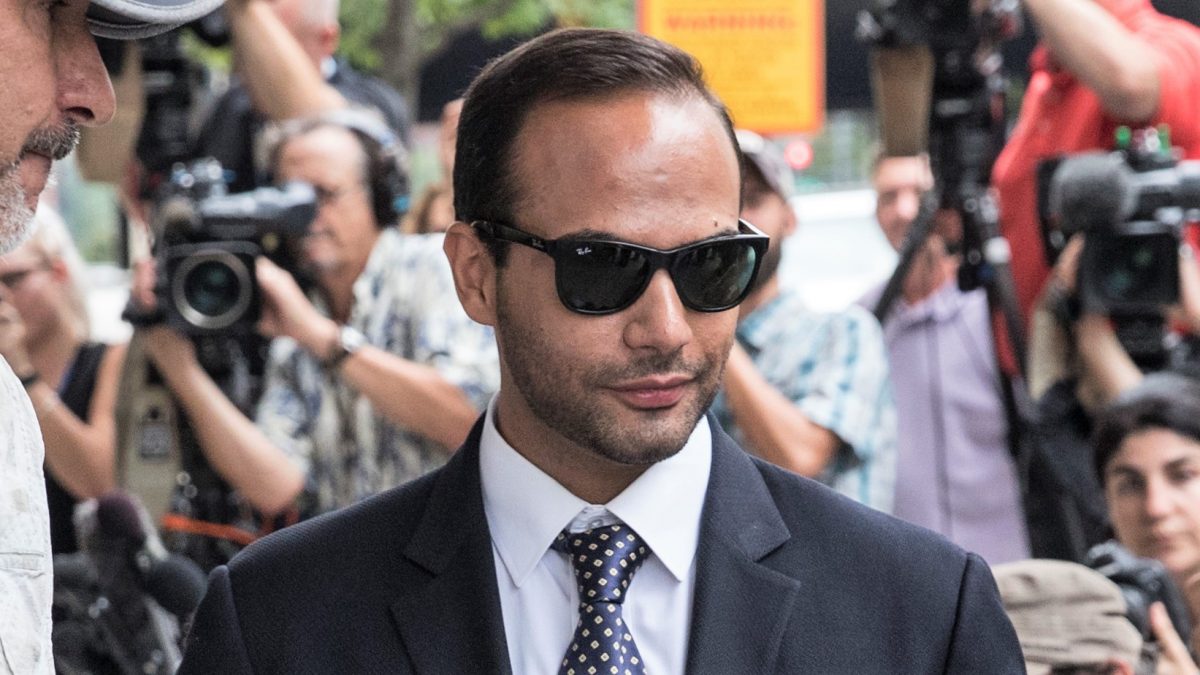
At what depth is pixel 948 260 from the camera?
5176 millimetres

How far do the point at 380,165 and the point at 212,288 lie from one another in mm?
509

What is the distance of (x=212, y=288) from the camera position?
4.48m

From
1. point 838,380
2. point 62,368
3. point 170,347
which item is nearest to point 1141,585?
point 838,380

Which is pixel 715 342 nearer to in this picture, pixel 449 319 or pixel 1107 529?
pixel 449 319

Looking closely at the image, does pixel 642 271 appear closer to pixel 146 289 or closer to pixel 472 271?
pixel 472 271

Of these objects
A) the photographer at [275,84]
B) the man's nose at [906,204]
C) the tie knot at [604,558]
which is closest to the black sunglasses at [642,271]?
the tie knot at [604,558]

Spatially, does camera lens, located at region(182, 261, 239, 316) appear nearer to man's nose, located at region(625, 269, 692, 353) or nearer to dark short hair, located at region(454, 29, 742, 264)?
dark short hair, located at region(454, 29, 742, 264)

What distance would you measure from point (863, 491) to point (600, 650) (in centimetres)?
214

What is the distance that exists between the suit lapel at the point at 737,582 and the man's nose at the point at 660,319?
21 centimetres

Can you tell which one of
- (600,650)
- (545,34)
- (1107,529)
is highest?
(545,34)

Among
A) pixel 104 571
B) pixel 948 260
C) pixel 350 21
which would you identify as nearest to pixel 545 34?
pixel 104 571

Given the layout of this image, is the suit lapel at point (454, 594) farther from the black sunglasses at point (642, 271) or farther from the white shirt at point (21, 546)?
the white shirt at point (21, 546)

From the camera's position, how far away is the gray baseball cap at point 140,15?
1792 mm

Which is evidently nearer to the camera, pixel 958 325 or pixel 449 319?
pixel 449 319
